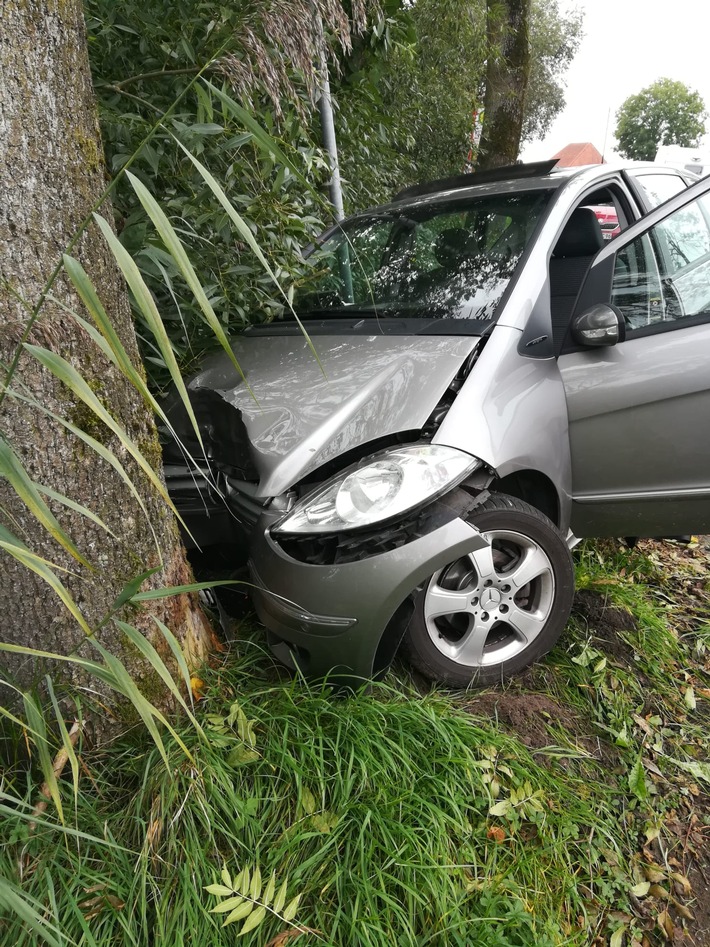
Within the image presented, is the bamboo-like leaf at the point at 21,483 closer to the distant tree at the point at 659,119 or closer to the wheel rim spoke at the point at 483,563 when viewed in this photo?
the wheel rim spoke at the point at 483,563

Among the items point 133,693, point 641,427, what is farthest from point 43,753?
point 641,427

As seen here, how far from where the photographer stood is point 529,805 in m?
1.73

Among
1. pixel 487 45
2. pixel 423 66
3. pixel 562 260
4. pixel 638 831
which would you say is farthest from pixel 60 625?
pixel 487 45

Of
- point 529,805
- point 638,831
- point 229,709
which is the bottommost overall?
point 638,831

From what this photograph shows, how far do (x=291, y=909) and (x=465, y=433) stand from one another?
4.18ft

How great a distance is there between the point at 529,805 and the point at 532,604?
25.9 inches

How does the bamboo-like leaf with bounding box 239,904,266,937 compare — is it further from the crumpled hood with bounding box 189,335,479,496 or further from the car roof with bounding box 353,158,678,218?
the car roof with bounding box 353,158,678,218

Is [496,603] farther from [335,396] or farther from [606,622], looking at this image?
[335,396]

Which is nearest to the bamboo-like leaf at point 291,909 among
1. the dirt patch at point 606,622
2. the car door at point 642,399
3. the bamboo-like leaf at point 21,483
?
the bamboo-like leaf at point 21,483

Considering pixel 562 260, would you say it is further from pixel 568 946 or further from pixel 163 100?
pixel 568 946

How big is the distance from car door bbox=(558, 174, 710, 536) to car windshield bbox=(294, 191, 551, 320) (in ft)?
1.19

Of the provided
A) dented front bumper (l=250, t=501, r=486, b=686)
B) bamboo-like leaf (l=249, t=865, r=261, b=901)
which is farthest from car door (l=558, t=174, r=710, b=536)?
bamboo-like leaf (l=249, t=865, r=261, b=901)

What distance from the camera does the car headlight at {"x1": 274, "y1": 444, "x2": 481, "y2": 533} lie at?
5.98 ft

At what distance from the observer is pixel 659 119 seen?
46.8 m
